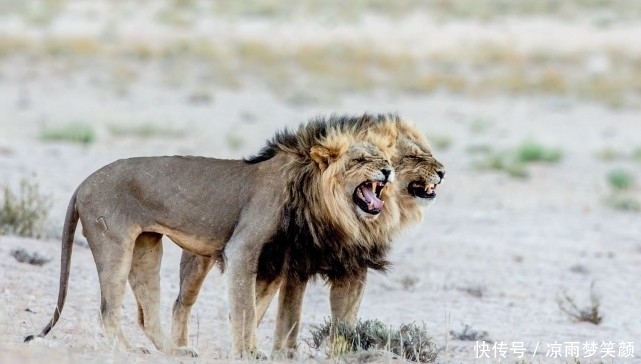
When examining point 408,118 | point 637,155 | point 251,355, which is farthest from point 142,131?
point 251,355

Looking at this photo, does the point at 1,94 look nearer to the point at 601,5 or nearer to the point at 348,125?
the point at 348,125

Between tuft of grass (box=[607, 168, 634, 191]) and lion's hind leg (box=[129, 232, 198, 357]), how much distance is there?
12.5 m

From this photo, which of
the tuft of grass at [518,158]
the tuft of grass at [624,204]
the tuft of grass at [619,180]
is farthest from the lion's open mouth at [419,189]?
the tuft of grass at [518,158]

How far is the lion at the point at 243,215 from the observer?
25.1 ft

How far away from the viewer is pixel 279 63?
32.8 m

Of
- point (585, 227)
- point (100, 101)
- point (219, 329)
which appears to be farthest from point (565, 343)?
point (100, 101)

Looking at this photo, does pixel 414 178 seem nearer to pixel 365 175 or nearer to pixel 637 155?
pixel 365 175

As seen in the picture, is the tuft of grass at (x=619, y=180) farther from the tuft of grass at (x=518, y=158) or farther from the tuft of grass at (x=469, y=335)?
the tuft of grass at (x=469, y=335)

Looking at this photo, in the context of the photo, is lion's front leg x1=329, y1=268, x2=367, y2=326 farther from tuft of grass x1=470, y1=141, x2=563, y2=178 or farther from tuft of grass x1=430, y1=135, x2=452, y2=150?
tuft of grass x1=430, y1=135, x2=452, y2=150

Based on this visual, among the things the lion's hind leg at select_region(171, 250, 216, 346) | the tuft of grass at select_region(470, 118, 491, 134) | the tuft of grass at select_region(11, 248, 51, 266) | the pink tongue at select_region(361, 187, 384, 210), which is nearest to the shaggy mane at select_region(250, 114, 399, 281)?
the pink tongue at select_region(361, 187, 384, 210)

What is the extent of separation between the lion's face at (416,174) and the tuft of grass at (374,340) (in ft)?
2.84

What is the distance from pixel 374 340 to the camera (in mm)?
8023

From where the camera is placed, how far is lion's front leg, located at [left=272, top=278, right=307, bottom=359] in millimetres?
8086

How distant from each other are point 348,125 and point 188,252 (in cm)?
138
